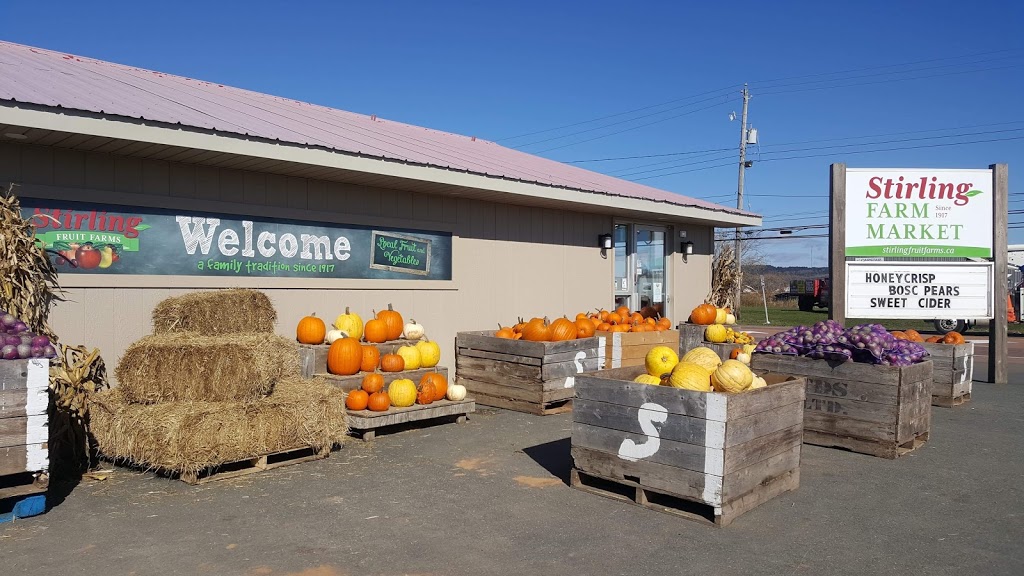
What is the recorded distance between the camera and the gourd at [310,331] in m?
8.07

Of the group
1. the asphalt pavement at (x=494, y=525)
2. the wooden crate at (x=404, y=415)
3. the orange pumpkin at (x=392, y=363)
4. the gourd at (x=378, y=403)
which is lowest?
the asphalt pavement at (x=494, y=525)

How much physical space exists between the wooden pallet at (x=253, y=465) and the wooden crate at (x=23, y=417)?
106cm

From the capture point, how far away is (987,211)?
36.1ft

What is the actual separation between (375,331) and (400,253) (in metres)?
1.16

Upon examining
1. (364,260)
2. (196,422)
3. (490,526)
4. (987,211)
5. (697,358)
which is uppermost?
(987,211)

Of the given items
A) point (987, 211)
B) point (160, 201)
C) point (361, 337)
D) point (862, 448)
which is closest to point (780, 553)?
point (862, 448)

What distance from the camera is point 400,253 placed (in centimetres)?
923

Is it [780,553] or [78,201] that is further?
[78,201]

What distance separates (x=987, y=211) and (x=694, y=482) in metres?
8.67

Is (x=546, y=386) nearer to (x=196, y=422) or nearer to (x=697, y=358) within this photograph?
(x=697, y=358)

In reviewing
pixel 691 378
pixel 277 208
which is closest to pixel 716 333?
pixel 691 378

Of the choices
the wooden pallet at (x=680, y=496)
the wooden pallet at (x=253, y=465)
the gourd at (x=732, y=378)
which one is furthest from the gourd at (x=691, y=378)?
the wooden pallet at (x=253, y=465)

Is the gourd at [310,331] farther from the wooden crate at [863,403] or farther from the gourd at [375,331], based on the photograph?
the wooden crate at [863,403]

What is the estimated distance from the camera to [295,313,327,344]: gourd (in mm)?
8070
